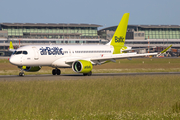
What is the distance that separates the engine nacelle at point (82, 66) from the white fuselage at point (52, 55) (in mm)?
1742

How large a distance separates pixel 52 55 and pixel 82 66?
418 centimetres

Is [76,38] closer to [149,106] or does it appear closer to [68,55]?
[68,55]

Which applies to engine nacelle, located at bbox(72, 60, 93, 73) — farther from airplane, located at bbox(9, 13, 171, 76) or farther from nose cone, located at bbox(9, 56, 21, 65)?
nose cone, located at bbox(9, 56, 21, 65)

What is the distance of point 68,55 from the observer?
40.3 meters

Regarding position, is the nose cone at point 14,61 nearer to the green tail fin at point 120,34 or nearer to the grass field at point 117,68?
the grass field at point 117,68

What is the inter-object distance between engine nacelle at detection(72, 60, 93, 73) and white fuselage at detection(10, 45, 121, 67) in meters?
1.74

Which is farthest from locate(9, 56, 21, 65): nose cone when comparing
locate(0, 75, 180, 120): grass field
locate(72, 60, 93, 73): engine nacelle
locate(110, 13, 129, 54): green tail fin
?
locate(110, 13, 129, 54): green tail fin

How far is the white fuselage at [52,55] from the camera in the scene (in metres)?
36.7

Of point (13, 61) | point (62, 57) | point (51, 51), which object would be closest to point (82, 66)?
point (62, 57)

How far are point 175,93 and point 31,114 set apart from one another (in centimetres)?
1050

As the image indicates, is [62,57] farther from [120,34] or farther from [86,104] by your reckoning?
[86,104]

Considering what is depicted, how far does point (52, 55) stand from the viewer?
38656 mm

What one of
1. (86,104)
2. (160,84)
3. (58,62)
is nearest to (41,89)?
(86,104)

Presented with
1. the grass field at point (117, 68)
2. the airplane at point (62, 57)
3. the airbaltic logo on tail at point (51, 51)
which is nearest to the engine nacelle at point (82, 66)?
the airplane at point (62, 57)
